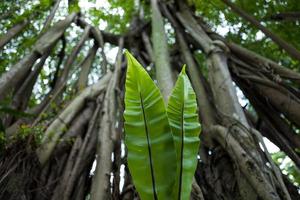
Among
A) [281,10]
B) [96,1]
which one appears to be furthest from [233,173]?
[96,1]

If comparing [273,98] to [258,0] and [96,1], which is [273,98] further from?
[96,1]

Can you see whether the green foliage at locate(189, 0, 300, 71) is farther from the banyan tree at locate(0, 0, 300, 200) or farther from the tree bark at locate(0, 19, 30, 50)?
the tree bark at locate(0, 19, 30, 50)

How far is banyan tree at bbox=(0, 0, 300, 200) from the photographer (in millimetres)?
1948

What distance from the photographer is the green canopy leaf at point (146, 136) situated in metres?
1.13

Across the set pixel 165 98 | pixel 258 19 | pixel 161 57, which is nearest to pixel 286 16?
pixel 258 19

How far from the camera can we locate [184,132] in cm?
118

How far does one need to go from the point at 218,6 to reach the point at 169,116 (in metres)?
2.27

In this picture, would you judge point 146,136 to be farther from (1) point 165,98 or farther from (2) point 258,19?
(2) point 258,19

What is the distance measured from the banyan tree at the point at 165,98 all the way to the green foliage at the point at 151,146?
0.45 m

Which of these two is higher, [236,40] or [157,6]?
[157,6]

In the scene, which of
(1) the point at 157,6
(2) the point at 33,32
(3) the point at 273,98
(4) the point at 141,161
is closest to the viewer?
(4) the point at 141,161

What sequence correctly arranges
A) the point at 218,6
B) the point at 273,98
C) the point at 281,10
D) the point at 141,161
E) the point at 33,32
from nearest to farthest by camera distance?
1. the point at 141,161
2. the point at 273,98
3. the point at 281,10
4. the point at 218,6
5. the point at 33,32

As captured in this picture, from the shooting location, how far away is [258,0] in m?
3.05

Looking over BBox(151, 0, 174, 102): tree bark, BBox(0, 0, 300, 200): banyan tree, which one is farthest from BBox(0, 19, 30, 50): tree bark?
BBox(151, 0, 174, 102): tree bark
